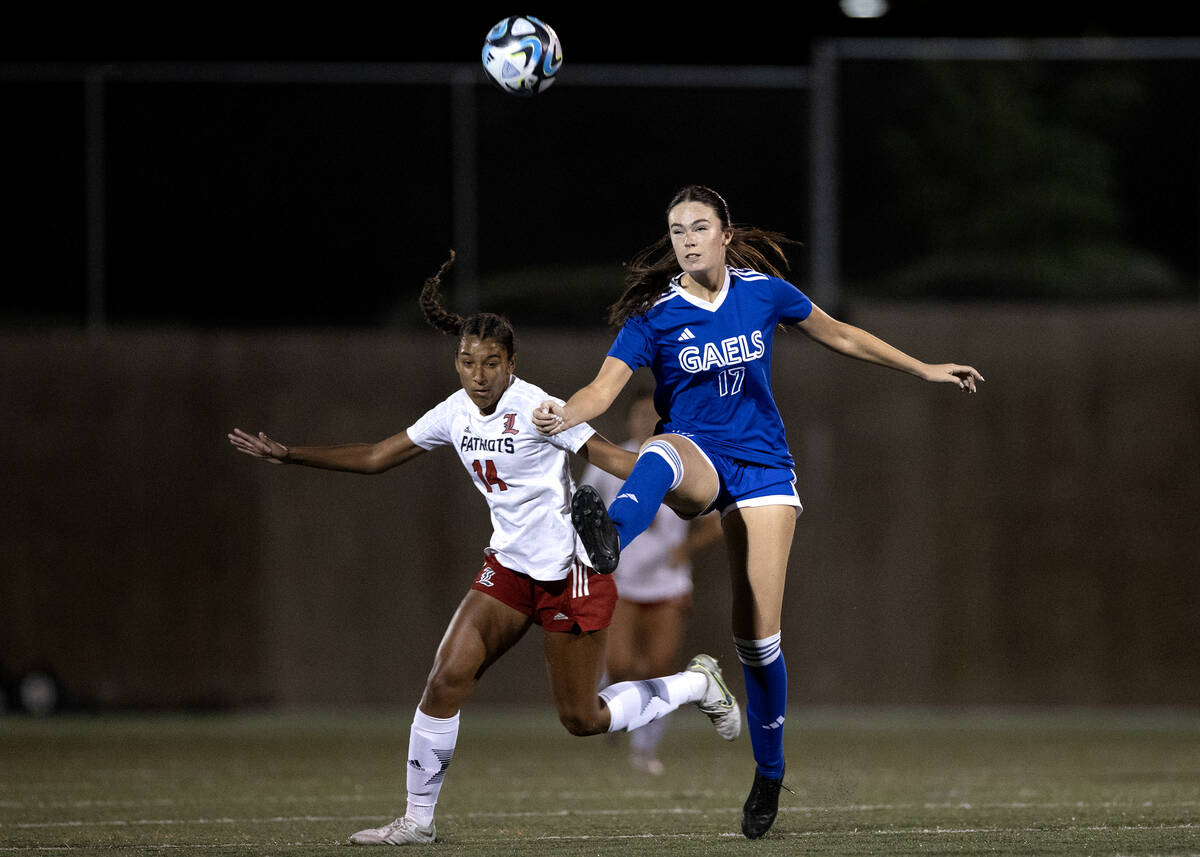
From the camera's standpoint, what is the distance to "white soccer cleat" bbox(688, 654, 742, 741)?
23.1ft

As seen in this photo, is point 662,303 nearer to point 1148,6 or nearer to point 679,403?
point 679,403

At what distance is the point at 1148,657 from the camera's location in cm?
1359

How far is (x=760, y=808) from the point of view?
6.55 meters

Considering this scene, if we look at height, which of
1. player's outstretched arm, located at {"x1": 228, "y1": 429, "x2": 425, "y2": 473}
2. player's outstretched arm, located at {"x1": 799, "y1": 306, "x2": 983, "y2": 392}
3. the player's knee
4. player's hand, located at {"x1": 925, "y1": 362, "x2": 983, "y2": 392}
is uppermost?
player's outstretched arm, located at {"x1": 799, "y1": 306, "x2": 983, "y2": 392}

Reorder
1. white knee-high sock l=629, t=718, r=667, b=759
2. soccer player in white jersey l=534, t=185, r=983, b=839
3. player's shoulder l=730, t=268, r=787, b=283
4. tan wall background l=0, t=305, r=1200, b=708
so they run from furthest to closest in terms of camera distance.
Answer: tan wall background l=0, t=305, r=1200, b=708 → white knee-high sock l=629, t=718, r=667, b=759 → player's shoulder l=730, t=268, r=787, b=283 → soccer player in white jersey l=534, t=185, r=983, b=839

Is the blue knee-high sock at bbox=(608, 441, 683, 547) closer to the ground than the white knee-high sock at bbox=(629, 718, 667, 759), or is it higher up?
higher up

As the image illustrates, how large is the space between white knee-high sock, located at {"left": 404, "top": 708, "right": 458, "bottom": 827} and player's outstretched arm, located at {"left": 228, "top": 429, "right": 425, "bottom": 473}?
3.27ft

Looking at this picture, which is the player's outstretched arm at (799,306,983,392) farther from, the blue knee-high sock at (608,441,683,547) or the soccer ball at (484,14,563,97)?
the soccer ball at (484,14,563,97)

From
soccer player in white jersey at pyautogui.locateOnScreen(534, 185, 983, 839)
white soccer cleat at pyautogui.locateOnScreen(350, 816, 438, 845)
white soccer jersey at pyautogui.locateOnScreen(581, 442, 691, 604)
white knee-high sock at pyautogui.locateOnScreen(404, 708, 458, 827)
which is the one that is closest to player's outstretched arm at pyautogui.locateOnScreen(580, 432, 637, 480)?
soccer player in white jersey at pyautogui.locateOnScreen(534, 185, 983, 839)

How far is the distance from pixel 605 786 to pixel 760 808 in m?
2.60

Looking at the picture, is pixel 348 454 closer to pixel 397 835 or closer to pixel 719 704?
pixel 397 835

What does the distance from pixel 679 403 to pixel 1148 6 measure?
1627 cm

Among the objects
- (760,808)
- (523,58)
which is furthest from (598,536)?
(523,58)

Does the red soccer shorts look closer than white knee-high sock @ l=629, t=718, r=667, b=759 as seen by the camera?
Yes
